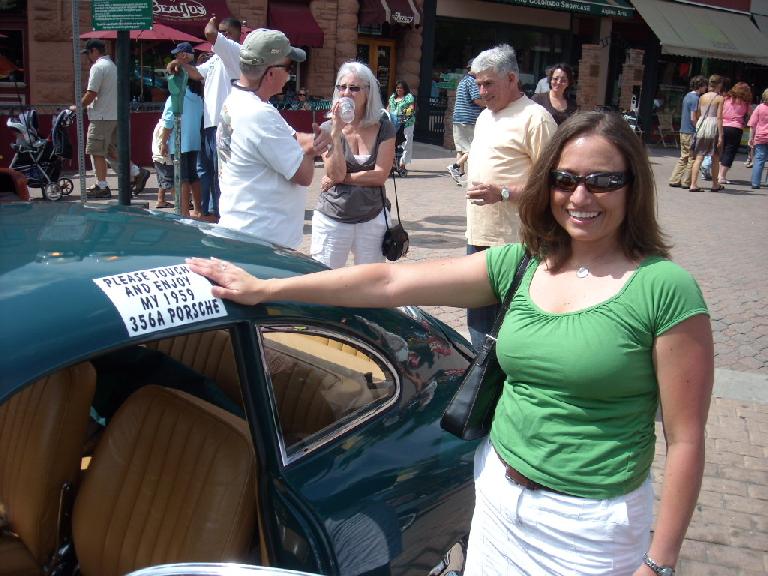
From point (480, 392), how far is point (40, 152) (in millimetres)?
9432

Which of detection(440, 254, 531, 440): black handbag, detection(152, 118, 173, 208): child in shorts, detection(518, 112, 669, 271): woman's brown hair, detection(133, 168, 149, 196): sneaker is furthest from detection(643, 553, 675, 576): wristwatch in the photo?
detection(133, 168, 149, 196): sneaker

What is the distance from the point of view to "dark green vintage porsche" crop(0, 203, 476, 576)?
208 cm

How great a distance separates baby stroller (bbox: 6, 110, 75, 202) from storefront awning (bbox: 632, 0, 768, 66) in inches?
741

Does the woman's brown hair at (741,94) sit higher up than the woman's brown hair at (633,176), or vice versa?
the woman's brown hair at (741,94)

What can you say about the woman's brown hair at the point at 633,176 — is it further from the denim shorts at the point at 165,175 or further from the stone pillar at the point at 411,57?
the stone pillar at the point at 411,57

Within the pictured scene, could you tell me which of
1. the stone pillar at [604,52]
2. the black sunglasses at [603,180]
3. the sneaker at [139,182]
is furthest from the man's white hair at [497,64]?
the stone pillar at [604,52]

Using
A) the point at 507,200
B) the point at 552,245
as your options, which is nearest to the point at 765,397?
the point at 507,200

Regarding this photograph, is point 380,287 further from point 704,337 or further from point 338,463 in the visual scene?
point 704,337

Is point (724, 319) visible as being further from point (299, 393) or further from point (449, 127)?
point (449, 127)

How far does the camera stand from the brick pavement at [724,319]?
151 inches

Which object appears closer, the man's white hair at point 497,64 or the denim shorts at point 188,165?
the man's white hair at point 497,64

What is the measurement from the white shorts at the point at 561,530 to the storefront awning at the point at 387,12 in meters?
17.7

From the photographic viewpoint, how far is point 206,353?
2.74m

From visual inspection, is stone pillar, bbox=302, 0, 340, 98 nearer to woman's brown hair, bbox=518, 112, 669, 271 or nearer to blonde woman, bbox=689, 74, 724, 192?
blonde woman, bbox=689, 74, 724, 192
